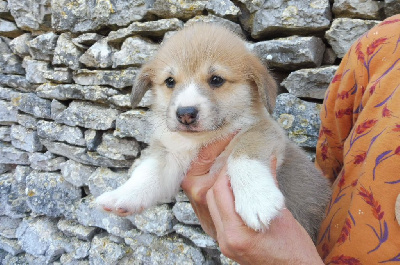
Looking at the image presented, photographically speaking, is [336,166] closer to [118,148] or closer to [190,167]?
[190,167]

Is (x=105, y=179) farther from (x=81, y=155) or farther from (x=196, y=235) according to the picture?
(x=196, y=235)

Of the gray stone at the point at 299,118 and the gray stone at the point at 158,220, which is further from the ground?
the gray stone at the point at 299,118

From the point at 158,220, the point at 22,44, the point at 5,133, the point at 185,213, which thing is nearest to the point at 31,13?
the point at 22,44

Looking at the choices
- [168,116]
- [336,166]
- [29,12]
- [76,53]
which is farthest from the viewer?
[29,12]

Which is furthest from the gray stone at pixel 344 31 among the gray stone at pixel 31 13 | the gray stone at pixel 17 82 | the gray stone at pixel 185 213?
the gray stone at pixel 17 82

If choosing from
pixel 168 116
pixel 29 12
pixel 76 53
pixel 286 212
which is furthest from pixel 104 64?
pixel 286 212

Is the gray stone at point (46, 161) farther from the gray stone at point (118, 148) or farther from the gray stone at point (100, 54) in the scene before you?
the gray stone at point (100, 54)
